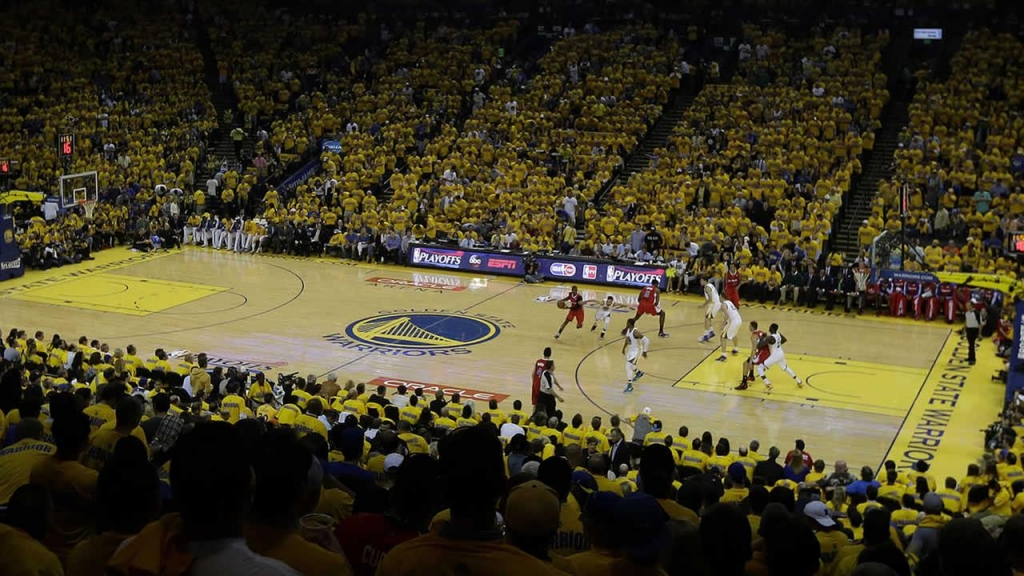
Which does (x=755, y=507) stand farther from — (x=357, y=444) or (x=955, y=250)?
(x=955, y=250)

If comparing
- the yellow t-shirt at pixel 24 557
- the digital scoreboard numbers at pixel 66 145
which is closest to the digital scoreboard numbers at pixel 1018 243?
the yellow t-shirt at pixel 24 557

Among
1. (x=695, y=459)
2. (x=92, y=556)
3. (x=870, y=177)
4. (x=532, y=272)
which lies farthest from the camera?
(x=870, y=177)

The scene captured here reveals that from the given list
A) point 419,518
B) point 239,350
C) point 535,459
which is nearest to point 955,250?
point 239,350

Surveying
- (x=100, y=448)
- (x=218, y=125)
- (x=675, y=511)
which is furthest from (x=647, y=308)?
(x=218, y=125)

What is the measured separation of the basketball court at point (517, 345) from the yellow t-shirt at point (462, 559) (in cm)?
1577

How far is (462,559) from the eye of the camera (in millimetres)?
4312

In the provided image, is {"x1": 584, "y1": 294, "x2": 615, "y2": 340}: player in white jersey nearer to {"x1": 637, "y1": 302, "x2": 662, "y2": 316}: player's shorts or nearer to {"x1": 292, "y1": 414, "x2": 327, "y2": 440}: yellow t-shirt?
{"x1": 637, "y1": 302, "x2": 662, "y2": 316}: player's shorts

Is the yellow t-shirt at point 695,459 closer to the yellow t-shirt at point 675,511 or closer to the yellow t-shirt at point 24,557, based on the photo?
the yellow t-shirt at point 675,511

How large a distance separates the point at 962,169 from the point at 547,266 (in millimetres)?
11895

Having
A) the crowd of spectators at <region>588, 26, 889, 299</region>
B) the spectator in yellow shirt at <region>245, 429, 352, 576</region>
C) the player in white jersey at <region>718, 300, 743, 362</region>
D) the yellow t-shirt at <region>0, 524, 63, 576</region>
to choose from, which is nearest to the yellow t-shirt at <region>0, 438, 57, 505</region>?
the yellow t-shirt at <region>0, 524, 63, 576</region>

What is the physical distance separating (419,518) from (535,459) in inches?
246

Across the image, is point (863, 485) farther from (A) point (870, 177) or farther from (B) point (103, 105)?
(B) point (103, 105)

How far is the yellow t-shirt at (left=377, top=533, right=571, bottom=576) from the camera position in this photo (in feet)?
14.1

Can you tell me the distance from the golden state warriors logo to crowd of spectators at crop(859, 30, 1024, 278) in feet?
35.6
